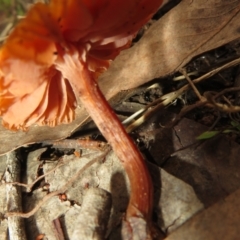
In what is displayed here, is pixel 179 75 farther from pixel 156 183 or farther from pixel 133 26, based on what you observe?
pixel 156 183

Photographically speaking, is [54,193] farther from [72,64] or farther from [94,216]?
[72,64]

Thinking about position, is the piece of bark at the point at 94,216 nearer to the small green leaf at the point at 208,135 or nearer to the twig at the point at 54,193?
the twig at the point at 54,193

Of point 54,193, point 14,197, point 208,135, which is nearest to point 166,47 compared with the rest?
point 208,135

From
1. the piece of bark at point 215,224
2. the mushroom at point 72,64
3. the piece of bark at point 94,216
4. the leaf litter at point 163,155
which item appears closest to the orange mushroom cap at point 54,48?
the mushroom at point 72,64

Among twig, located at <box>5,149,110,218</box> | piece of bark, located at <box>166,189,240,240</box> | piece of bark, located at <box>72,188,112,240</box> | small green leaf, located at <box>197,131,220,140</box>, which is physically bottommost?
piece of bark, located at <box>166,189,240,240</box>

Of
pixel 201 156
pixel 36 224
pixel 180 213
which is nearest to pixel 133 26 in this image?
pixel 201 156

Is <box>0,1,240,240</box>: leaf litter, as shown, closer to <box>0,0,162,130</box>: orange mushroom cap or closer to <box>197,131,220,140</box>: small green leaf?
<box>197,131,220,140</box>: small green leaf

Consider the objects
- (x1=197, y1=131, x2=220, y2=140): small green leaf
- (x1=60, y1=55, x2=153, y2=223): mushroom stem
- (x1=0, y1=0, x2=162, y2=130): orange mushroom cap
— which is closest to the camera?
(x1=0, y1=0, x2=162, y2=130): orange mushroom cap

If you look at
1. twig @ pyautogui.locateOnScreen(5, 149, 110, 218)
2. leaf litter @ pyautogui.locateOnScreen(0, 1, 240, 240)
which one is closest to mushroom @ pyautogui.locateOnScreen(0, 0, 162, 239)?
leaf litter @ pyautogui.locateOnScreen(0, 1, 240, 240)
